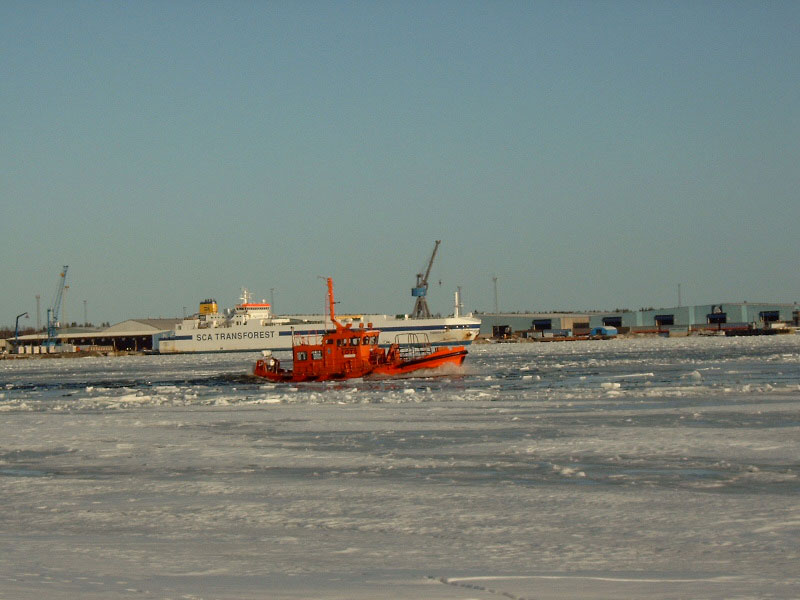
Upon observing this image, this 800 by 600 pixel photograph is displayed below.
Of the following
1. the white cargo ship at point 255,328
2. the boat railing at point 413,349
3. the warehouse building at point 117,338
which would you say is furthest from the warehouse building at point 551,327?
the boat railing at point 413,349

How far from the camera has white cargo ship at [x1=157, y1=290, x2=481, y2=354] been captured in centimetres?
13562

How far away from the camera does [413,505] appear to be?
41.1ft

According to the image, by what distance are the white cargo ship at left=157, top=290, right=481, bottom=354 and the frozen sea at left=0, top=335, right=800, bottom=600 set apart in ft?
357

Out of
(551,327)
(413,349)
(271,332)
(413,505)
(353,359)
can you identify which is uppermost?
(271,332)

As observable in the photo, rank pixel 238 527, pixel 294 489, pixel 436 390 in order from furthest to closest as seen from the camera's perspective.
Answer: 1. pixel 436 390
2. pixel 294 489
3. pixel 238 527

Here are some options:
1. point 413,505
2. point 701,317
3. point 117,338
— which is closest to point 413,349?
point 413,505

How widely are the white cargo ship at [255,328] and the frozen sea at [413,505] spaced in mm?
108700

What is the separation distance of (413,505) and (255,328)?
130805 millimetres

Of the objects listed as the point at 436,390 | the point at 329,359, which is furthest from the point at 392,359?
the point at 436,390

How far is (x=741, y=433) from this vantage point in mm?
19359

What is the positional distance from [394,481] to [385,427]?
8447 millimetres

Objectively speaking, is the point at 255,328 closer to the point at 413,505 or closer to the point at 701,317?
the point at 701,317

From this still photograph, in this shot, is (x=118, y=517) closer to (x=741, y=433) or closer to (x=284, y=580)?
(x=284, y=580)

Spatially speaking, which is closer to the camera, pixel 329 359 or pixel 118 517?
pixel 118 517
